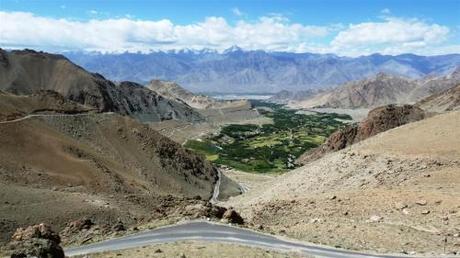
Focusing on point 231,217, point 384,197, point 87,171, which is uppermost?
point 384,197

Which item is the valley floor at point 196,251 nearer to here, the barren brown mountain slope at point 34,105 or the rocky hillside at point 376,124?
the barren brown mountain slope at point 34,105

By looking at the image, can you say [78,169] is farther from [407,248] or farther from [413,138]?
[407,248]

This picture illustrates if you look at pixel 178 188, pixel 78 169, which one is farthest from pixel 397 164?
pixel 178 188

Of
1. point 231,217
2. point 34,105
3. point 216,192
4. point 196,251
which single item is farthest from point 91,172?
point 196,251

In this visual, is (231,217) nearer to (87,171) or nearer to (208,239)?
(208,239)

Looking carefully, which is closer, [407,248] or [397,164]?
[407,248]
